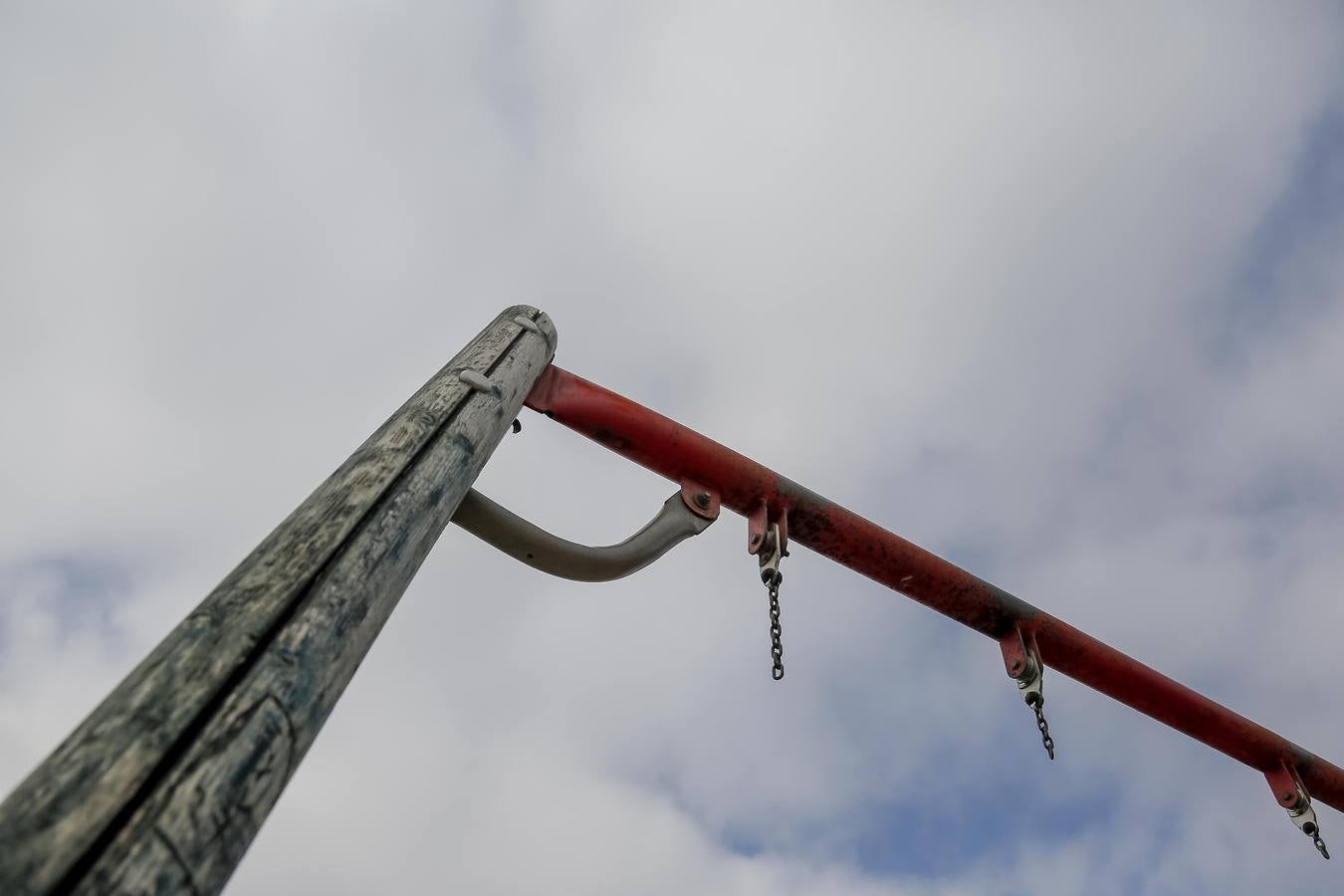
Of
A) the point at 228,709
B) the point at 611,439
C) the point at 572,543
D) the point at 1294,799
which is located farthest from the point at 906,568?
the point at 228,709

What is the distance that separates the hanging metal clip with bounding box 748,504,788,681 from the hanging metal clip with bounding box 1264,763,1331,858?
313cm

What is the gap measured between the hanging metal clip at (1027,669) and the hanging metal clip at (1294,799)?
1695 mm

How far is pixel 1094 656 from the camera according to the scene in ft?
13.6

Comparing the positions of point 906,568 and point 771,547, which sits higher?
point 906,568

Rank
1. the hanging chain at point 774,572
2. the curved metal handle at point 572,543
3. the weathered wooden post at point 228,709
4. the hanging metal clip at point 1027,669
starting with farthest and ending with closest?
the hanging metal clip at point 1027,669 < the hanging chain at point 774,572 < the curved metal handle at point 572,543 < the weathered wooden post at point 228,709

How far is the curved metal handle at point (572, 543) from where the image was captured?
262cm

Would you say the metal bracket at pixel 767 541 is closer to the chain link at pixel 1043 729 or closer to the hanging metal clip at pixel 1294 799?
the chain link at pixel 1043 729

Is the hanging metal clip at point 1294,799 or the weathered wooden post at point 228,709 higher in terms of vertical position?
the hanging metal clip at point 1294,799

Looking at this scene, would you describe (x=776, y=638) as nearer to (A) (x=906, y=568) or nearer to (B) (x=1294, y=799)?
(A) (x=906, y=568)

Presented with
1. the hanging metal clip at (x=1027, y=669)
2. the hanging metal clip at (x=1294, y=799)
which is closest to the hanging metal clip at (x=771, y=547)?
the hanging metal clip at (x=1027, y=669)

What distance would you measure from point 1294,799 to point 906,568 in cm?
257

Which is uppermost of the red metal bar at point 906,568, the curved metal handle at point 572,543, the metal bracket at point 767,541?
the red metal bar at point 906,568

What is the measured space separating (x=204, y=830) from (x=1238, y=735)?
4.94 meters

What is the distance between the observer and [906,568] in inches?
150
